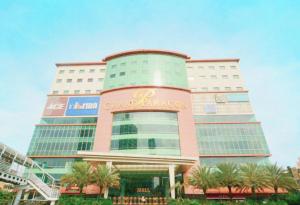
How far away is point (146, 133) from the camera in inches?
1558

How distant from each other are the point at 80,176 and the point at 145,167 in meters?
10.3

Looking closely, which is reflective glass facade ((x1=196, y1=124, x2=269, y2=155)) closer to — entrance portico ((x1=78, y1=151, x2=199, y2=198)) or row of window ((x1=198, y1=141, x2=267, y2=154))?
row of window ((x1=198, y1=141, x2=267, y2=154))

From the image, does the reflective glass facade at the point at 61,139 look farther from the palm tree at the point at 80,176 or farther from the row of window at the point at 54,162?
the palm tree at the point at 80,176

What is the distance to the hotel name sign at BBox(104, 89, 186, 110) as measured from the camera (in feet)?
140

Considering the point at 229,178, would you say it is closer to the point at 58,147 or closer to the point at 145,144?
the point at 145,144

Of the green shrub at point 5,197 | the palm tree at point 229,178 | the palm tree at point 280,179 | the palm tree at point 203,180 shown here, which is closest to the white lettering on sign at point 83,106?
the green shrub at point 5,197

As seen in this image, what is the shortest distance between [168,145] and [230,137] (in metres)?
16.6

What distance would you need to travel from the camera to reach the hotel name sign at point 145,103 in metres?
42.6

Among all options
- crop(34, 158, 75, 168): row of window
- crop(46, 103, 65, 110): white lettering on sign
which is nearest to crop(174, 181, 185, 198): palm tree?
crop(34, 158, 75, 168): row of window

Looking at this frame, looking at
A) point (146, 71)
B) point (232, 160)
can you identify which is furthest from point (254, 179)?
point (146, 71)

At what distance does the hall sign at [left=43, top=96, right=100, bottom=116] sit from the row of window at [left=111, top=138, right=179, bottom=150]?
598 inches

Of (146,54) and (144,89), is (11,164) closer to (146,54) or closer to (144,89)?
(144,89)

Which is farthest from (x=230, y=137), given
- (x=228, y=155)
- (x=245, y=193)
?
(x=245, y=193)

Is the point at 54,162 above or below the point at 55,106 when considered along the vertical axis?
below
